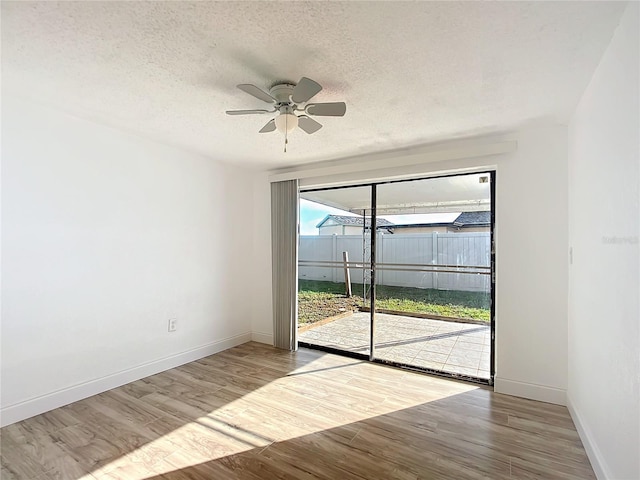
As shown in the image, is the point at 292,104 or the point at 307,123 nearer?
the point at 292,104

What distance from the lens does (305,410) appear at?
260 centimetres

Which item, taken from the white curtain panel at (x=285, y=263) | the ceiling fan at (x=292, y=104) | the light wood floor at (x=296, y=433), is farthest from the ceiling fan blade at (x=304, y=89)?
the light wood floor at (x=296, y=433)

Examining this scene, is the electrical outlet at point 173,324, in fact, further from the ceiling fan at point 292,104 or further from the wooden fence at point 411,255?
the ceiling fan at point 292,104

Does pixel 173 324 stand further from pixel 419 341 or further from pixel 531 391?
pixel 531 391

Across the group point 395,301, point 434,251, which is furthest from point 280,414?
point 434,251

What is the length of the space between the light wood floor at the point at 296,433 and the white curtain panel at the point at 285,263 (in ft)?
3.37

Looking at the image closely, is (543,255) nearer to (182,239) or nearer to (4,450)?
(182,239)

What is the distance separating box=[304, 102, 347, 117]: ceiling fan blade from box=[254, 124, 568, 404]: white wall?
1.61m

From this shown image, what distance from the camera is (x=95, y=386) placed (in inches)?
111

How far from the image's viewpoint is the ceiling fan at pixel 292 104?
185 centimetres

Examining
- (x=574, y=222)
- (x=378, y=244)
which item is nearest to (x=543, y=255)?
(x=574, y=222)

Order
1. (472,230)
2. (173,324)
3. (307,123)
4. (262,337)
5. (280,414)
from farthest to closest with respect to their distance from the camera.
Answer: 1. (262,337)
2. (173,324)
3. (472,230)
4. (280,414)
5. (307,123)

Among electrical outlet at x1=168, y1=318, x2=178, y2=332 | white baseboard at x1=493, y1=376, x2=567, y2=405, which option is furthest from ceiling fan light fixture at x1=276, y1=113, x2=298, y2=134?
white baseboard at x1=493, y1=376, x2=567, y2=405

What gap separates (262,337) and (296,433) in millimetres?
2272
